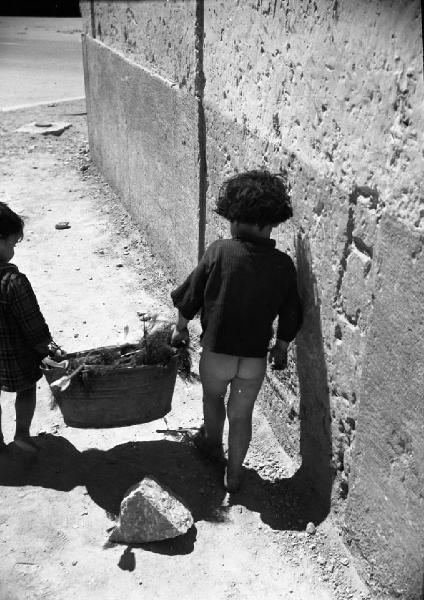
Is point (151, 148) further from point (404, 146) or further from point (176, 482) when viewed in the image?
point (404, 146)

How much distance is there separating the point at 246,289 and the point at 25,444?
1485mm

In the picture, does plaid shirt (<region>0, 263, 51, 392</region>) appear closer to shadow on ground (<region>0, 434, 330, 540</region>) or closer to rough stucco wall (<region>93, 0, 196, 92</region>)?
shadow on ground (<region>0, 434, 330, 540</region>)

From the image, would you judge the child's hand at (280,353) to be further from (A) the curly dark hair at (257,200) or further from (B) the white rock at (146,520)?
(B) the white rock at (146,520)

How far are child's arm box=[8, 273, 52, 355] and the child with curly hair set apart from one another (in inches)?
25.6

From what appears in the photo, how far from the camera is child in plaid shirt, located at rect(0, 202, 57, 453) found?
304 centimetres

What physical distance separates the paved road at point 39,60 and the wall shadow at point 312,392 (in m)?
9.96

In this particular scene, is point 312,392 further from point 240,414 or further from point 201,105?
point 201,105

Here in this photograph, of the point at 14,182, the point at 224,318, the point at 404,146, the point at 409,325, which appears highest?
the point at 404,146

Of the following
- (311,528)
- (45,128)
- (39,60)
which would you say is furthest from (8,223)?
(39,60)

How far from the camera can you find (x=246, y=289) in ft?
9.29

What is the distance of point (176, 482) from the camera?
338 centimetres

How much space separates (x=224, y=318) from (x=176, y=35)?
255 centimetres

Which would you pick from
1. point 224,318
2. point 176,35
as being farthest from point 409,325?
point 176,35

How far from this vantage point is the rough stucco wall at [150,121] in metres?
4.57
